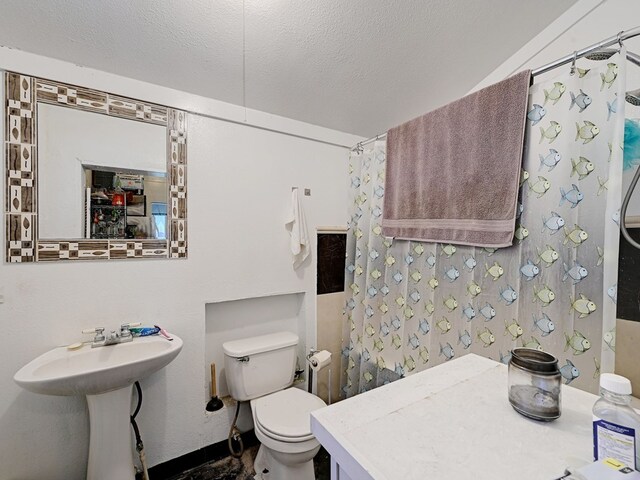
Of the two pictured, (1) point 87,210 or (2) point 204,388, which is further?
(2) point 204,388

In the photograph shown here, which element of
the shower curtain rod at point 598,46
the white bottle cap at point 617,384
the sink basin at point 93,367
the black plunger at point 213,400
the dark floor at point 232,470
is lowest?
the dark floor at point 232,470

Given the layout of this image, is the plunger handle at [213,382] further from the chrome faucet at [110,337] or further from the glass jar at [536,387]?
the glass jar at [536,387]

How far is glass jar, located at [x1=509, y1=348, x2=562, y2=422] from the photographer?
0.63 m

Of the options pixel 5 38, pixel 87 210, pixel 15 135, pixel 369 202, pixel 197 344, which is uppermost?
pixel 5 38

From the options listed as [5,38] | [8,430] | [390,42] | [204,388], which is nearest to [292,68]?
[390,42]

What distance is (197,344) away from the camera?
1620 millimetres

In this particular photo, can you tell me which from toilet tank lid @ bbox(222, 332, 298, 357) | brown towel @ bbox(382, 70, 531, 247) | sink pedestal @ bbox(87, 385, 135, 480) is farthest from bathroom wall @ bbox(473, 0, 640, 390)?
sink pedestal @ bbox(87, 385, 135, 480)

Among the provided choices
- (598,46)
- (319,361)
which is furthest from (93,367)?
(598,46)

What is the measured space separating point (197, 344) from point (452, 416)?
1.42 meters

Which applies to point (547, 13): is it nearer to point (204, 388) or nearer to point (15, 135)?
point (15, 135)

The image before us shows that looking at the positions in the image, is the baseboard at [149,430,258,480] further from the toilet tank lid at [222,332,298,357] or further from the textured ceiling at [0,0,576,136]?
the textured ceiling at [0,0,576,136]

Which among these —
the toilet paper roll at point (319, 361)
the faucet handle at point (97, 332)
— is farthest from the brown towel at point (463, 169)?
the faucet handle at point (97, 332)

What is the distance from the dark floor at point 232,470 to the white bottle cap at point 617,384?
1569mm

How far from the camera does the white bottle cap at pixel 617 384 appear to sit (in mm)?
512
